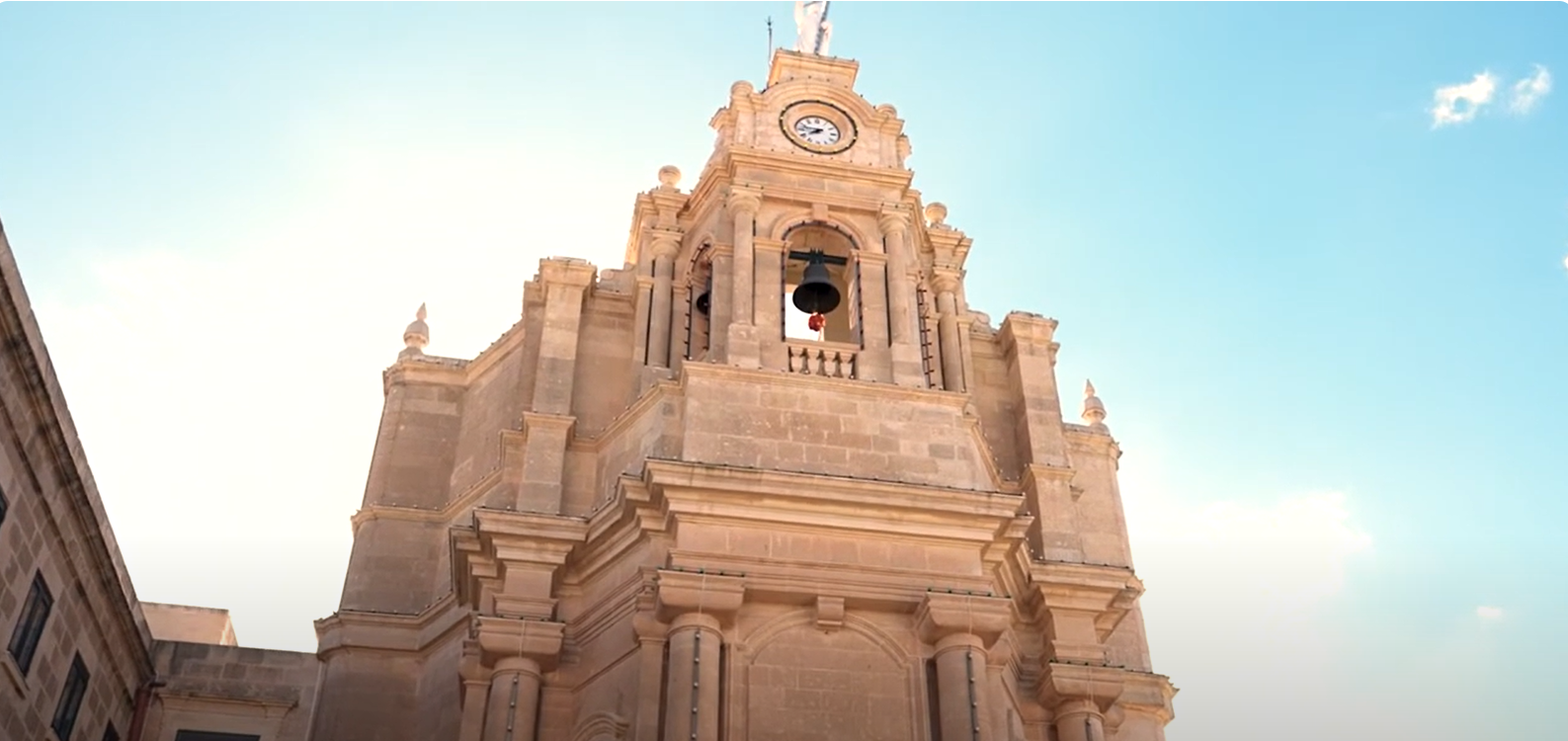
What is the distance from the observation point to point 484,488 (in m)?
22.7

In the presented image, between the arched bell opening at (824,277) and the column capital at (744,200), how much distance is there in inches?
26.1

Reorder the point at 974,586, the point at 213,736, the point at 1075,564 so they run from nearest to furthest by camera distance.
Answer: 1. the point at 974,586
2. the point at 1075,564
3. the point at 213,736

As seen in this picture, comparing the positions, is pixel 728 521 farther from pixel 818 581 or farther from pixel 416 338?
pixel 416 338

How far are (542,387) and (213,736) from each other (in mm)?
8138

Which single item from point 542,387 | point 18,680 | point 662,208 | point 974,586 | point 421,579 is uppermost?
point 662,208

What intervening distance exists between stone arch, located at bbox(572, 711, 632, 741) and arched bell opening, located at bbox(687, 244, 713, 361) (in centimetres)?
654

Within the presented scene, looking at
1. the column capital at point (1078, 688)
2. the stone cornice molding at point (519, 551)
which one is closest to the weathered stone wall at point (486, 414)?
the stone cornice molding at point (519, 551)

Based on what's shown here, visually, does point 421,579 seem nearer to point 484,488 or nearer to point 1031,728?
point 484,488

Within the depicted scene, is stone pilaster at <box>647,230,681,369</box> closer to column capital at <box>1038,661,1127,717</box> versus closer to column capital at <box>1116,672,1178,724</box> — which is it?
column capital at <box>1038,661,1127,717</box>

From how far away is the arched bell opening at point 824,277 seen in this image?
23078 millimetres

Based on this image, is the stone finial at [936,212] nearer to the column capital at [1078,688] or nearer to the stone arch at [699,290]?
the stone arch at [699,290]

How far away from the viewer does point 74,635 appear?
20172mm

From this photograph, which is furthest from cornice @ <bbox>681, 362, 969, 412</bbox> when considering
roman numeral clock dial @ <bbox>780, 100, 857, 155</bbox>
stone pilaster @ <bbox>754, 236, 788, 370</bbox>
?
roman numeral clock dial @ <bbox>780, 100, 857, 155</bbox>

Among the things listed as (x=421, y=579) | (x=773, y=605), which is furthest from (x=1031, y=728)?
(x=421, y=579)
